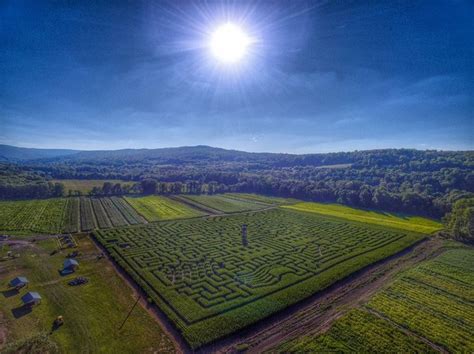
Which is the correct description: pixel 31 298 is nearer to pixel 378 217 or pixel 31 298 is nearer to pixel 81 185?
pixel 378 217

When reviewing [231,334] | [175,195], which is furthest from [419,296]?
[175,195]

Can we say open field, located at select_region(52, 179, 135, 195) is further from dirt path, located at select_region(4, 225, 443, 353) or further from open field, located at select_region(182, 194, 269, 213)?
dirt path, located at select_region(4, 225, 443, 353)

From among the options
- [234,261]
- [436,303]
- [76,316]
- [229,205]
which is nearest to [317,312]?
[436,303]

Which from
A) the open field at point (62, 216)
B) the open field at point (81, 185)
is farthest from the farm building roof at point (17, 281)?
the open field at point (81, 185)

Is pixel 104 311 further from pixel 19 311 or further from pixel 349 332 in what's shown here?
pixel 349 332

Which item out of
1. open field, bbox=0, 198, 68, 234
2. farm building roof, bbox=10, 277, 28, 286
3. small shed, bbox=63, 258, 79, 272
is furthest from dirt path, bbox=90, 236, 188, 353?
open field, bbox=0, 198, 68, 234

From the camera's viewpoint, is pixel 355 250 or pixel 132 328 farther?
pixel 355 250
